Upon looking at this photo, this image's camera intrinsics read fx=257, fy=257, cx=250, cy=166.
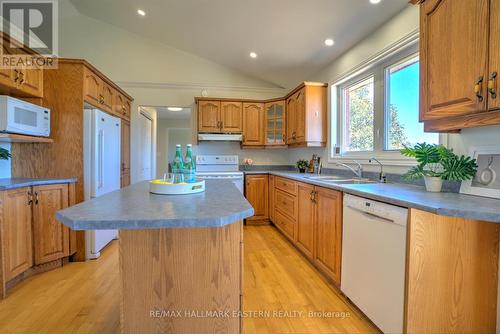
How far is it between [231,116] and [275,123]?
2.51 ft

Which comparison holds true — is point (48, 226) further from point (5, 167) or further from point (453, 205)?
point (453, 205)

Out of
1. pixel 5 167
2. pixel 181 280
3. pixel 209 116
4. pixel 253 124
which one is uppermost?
pixel 209 116

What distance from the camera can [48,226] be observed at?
2.41m

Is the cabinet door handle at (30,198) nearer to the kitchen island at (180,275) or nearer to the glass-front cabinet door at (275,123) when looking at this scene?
the kitchen island at (180,275)

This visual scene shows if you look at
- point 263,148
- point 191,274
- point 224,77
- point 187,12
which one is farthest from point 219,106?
point 191,274

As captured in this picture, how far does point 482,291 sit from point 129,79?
5.00 m

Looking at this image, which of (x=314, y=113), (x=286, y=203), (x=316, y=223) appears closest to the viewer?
(x=316, y=223)

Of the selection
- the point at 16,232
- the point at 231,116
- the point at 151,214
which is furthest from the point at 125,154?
the point at 151,214

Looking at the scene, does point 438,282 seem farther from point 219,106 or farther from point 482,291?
point 219,106

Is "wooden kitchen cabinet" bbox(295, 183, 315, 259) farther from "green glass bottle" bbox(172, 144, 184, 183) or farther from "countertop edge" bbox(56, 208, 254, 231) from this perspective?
"countertop edge" bbox(56, 208, 254, 231)

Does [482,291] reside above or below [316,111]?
below

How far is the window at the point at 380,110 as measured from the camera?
2.22 meters

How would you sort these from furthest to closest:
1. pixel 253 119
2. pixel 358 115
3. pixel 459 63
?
pixel 253 119 < pixel 358 115 < pixel 459 63

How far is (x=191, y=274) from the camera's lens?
111 centimetres
